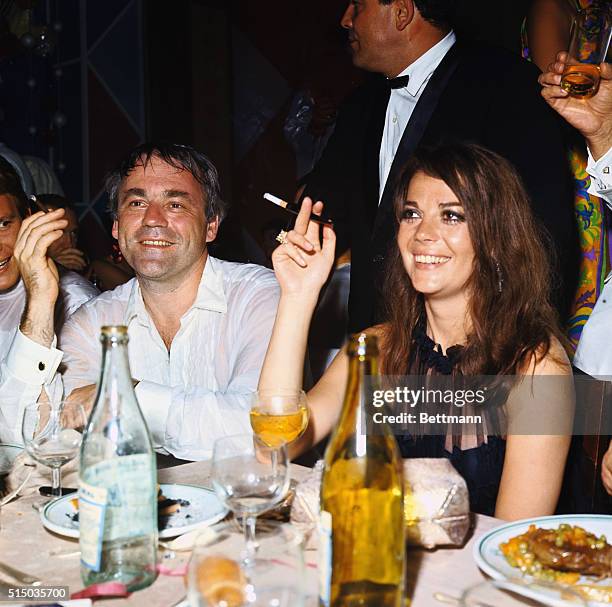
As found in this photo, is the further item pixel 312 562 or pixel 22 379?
pixel 22 379

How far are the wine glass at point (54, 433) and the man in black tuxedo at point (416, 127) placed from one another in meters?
1.11

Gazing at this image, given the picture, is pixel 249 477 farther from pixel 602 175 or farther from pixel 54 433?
pixel 602 175


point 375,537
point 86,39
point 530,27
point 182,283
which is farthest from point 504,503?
point 86,39

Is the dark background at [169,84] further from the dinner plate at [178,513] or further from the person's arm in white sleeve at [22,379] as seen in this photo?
the dinner plate at [178,513]

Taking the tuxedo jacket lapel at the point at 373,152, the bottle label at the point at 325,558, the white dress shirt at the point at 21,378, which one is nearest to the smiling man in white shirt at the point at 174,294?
the white dress shirt at the point at 21,378

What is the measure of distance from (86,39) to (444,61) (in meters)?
3.75

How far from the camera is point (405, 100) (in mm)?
2504

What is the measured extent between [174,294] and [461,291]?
2.99 feet

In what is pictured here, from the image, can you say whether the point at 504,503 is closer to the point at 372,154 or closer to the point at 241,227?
the point at 372,154

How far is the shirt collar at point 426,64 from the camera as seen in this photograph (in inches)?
95.0

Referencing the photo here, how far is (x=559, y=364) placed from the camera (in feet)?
5.18

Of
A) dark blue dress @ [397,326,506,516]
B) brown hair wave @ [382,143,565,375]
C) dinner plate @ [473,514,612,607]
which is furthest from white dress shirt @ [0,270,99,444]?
dinner plate @ [473,514,612,607]

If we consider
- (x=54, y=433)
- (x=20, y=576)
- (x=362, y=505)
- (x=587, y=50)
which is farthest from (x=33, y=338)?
(x=587, y=50)

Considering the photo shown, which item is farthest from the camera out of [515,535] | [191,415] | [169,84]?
[169,84]
